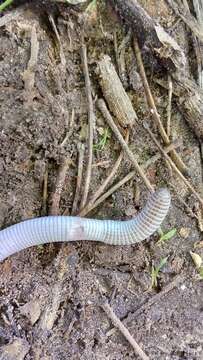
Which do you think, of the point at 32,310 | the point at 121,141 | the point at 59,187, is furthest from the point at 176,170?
the point at 32,310

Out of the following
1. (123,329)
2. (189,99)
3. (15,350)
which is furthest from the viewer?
(189,99)

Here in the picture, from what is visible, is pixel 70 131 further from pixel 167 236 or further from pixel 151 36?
pixel 167 236

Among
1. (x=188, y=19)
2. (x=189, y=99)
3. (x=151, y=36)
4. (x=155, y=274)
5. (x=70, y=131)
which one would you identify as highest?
(x=188, y=19)

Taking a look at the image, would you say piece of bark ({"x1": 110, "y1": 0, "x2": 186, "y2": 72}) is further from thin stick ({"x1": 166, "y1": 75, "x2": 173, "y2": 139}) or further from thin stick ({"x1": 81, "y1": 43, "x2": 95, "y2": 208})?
thin stick ({"x1": 81, "y1": 43, "x2": 95, "y2": 208})

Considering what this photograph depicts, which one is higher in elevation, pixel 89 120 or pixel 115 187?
pixel 89 120

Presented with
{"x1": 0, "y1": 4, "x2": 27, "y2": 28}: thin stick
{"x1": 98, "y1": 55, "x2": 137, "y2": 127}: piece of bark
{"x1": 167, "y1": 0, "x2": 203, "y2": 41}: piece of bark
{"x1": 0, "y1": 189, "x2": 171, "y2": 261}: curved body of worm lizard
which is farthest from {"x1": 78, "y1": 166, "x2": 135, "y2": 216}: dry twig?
{"x1": 0, "y1": 4, "x2": 27, "y2": 28}: thin stick

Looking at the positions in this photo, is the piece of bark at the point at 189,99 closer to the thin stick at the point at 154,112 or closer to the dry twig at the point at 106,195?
the thin stick at the point at 154,112

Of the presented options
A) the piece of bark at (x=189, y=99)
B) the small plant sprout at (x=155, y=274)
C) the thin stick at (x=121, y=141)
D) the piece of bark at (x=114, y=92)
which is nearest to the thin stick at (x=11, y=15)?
the piece of bark at (x=114, y=92)
